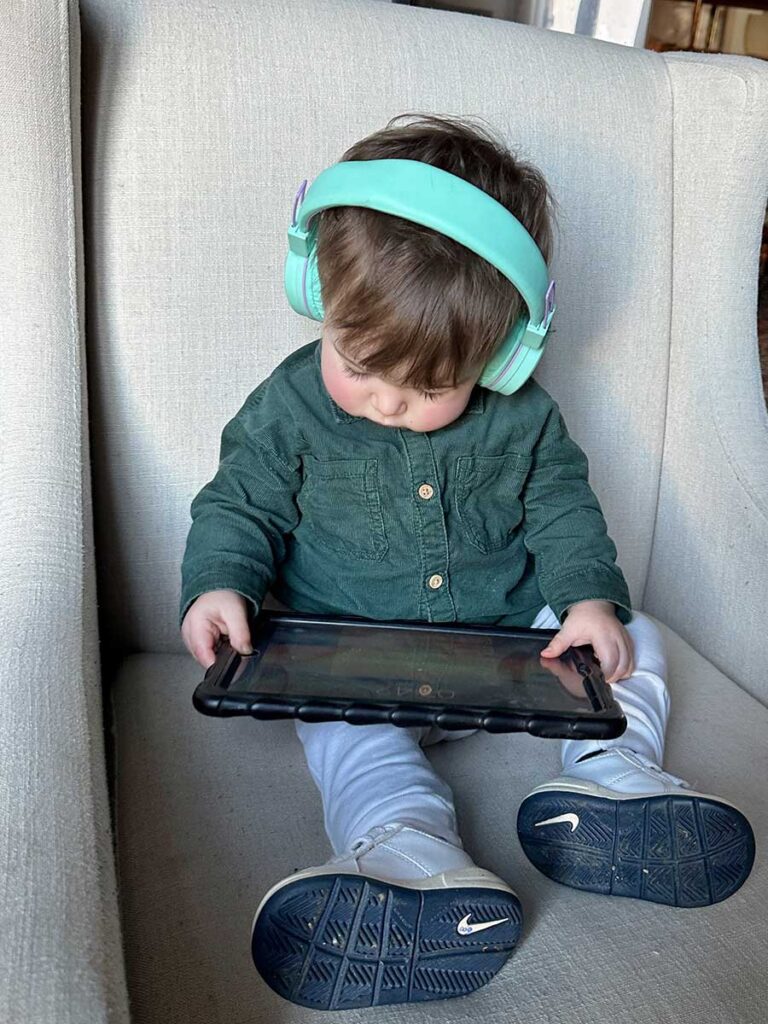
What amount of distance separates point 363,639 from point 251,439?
21cm

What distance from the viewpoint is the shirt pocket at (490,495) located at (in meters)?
0.82

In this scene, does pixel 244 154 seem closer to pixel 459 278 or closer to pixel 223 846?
pixel 459 278

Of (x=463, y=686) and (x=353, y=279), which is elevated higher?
(x=353, y=279)

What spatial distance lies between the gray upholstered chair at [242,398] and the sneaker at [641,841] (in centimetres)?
2

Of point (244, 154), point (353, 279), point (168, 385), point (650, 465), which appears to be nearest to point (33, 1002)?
point (353, 279)

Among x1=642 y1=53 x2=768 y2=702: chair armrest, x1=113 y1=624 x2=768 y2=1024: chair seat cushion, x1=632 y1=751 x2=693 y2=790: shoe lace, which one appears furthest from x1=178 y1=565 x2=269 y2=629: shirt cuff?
x1=642 y1=53 x2=768 y2=702: chair armrest

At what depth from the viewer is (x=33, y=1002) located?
356 millimetres

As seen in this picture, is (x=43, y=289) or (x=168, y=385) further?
(x=168, y=385)

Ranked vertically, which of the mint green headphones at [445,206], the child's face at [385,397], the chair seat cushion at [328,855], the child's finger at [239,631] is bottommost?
the chair seat cushion at [328,855]

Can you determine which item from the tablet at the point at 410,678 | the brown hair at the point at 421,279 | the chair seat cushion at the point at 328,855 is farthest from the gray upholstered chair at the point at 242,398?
the brown hair at the point at 421,279

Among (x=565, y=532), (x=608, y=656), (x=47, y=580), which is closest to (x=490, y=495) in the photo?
(x=565, y=532)

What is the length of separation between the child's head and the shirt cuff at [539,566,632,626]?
185mm

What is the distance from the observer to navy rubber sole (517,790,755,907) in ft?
2.02

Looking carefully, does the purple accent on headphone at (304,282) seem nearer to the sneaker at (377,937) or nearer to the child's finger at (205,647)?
the child's finger at (205,647)
